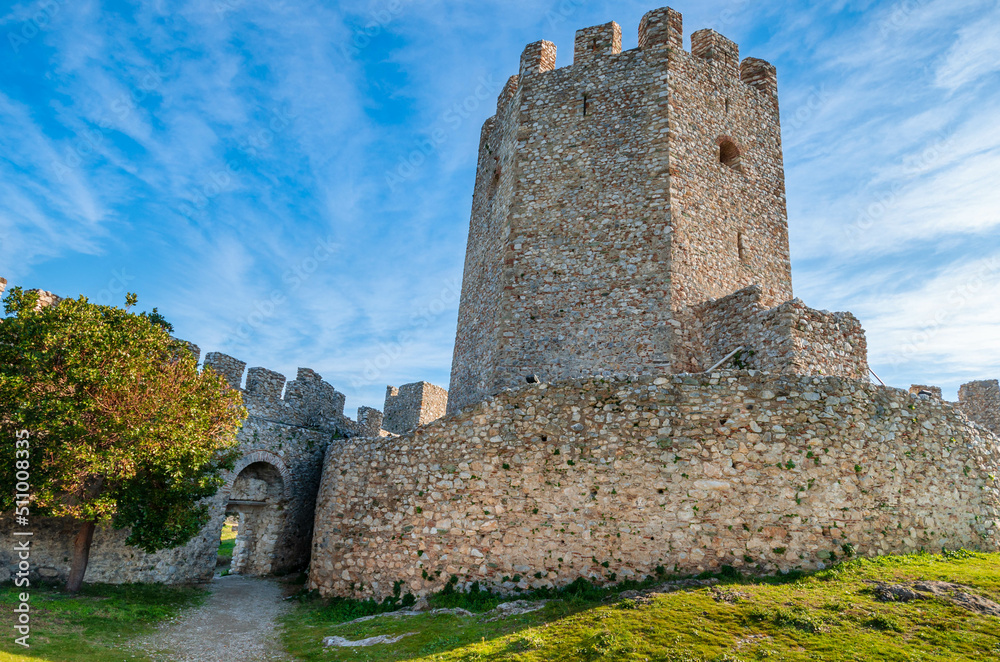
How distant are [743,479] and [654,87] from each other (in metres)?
11.3

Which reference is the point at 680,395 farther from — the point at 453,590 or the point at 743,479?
the point at 453,590

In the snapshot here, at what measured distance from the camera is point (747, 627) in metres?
6.80

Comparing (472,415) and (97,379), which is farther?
(472,415)

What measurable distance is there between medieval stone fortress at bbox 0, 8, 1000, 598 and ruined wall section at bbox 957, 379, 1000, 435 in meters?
0.11

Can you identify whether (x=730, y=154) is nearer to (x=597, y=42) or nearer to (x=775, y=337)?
(x=597, y=42)

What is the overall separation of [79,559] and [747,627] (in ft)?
40.3

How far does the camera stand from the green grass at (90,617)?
25.2 feet

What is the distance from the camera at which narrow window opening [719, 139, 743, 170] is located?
1636 cm

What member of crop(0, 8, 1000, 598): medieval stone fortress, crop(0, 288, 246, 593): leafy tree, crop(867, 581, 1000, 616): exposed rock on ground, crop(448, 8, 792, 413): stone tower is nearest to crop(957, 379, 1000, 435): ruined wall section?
crop(0, 8, 1000, 598): medieval stone fortress

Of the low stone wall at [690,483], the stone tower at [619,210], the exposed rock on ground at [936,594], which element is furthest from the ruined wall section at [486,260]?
the exposed rock on ground at [936,594]

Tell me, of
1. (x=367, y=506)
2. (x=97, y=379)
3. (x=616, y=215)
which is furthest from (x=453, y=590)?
(x=616, y=215)

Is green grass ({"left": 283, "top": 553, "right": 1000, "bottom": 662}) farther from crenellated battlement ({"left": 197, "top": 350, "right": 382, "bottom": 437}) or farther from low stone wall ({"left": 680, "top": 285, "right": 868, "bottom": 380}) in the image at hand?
crenellated battlement ({"left": 197, "top": 350, "right": 382, "bottom": 437})

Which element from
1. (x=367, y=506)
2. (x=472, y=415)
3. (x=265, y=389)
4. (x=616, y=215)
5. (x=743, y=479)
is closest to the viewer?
(x=743, y=479)

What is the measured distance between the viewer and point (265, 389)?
51.8 feet
